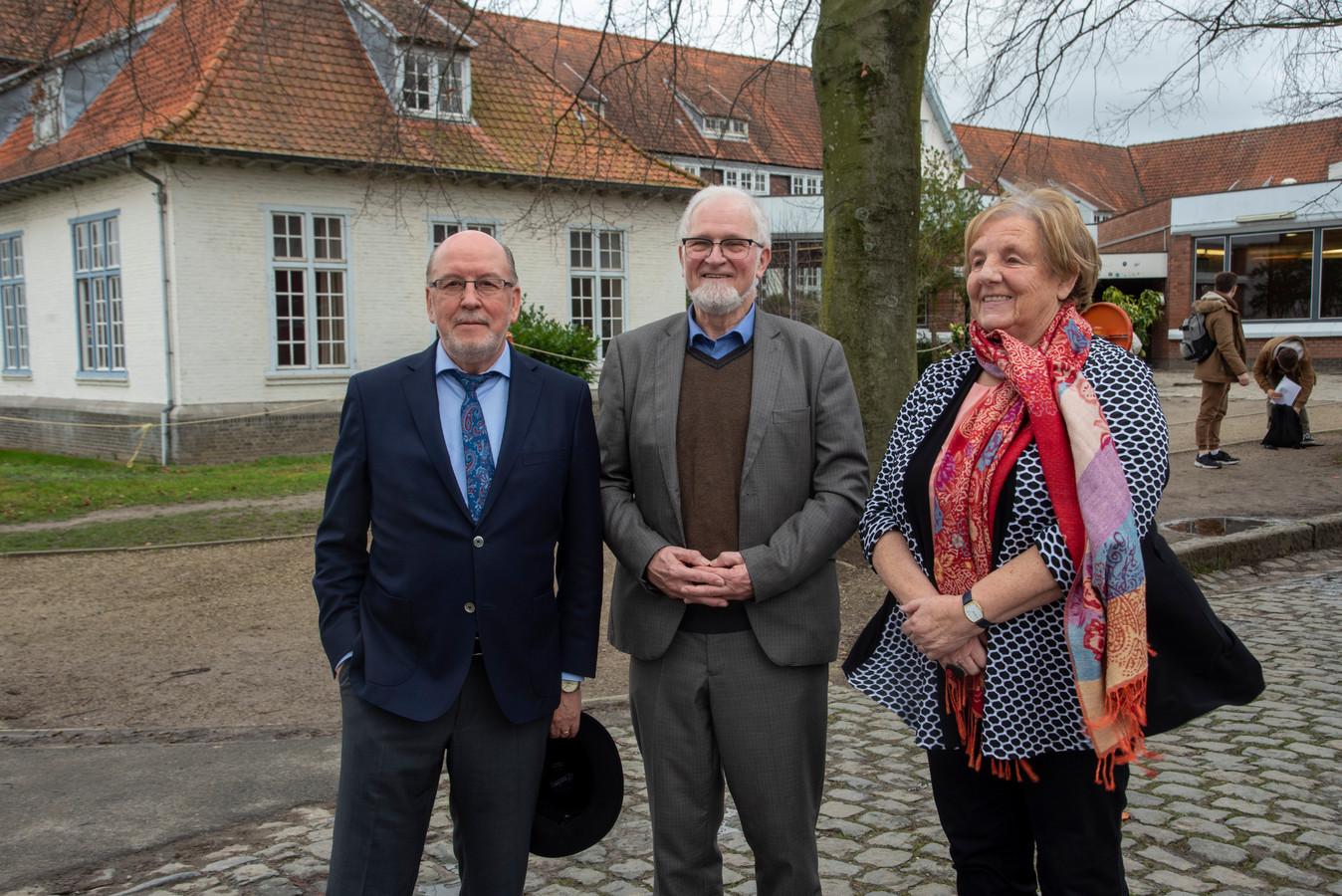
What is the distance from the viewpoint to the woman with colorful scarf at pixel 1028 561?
8.07ft

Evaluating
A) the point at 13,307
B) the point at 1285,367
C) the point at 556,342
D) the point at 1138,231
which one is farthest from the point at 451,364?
the point at 1138,231

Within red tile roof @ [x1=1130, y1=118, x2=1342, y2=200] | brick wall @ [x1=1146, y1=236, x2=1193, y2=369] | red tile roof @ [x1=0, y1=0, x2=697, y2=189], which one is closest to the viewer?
red tile roof @ [x1=0, y1=0, x2=697, y2=189]

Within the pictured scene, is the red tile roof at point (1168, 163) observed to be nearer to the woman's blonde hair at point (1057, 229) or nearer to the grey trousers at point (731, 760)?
the woman's blonde hair at point (1057, 229)

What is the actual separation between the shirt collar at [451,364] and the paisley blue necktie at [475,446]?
0.04 ft

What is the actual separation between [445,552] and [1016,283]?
159cm

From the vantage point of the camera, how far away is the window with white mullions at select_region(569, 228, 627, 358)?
71.6 feet

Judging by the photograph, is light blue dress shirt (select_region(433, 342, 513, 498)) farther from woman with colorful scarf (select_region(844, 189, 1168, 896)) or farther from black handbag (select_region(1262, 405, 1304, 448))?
black handbag (select_region(1262, 405, 1304, 448))

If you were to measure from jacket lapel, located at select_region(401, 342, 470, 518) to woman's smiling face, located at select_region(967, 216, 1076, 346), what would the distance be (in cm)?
141

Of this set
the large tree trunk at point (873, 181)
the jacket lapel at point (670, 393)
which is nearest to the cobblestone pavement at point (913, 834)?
the jacket lapel at point (670, 393)

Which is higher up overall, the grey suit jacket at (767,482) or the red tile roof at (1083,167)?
the red tile roof at (1083,167)

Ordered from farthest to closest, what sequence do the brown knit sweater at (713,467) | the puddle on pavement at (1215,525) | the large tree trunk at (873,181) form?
1. the puddle on pavement at (1215,525)
2. the large tree trunk at (873,181)
3. the brown knit sweater at (713,467)

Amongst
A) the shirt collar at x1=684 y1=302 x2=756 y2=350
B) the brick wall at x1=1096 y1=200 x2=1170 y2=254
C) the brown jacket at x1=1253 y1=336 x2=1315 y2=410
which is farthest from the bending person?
the brick wall at x1=1096 y1=200 x2=1170 y2=254

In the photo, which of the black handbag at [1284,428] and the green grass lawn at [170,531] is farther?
A: the black handbag at [1284,428]

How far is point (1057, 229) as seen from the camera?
2676mm
